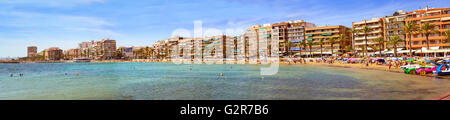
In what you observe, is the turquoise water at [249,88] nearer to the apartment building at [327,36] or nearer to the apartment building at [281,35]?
the apartment building at [327,36]

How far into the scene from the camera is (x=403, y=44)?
243 ft

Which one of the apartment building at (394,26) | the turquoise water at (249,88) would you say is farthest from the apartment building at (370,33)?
the turquoise water at (249,88)

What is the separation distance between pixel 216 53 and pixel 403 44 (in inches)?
3118

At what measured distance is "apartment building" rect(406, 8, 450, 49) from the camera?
6431 cm

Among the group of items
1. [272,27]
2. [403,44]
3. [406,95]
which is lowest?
[406,95]

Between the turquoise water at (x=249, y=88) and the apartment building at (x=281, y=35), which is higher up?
the apartment building at (x=281, y=35)

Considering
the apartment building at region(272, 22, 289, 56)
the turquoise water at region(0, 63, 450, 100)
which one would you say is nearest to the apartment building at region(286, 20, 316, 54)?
the apartment building at region(272, 22, 289, 56)

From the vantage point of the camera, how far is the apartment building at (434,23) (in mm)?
64312

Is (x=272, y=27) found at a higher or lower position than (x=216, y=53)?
higher
